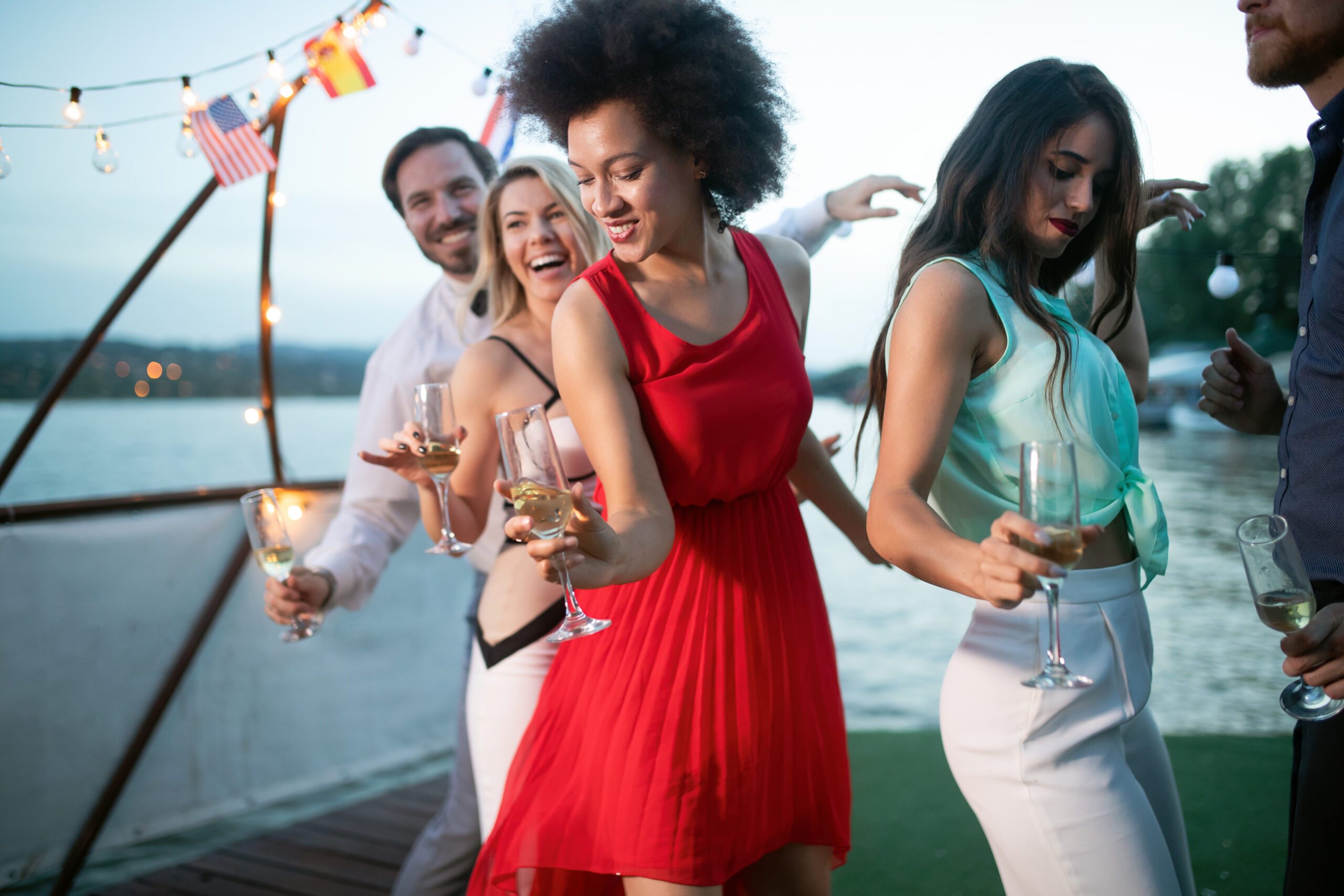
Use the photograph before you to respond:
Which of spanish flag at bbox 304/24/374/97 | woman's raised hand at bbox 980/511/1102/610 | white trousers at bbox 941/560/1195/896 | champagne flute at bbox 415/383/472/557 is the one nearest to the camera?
woman's raised hand at bbox 980/511/1102/610

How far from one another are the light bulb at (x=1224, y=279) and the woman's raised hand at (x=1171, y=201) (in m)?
1.32

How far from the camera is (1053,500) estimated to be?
1.14 meters

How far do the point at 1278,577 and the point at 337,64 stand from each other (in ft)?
13.4

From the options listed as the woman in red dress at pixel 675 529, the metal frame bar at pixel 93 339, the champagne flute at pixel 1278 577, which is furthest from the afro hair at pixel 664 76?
the metal frame bar at pixel 93 339

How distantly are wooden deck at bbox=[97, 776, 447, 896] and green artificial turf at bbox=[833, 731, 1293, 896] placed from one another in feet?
6.04

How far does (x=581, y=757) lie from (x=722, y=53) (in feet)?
4.61

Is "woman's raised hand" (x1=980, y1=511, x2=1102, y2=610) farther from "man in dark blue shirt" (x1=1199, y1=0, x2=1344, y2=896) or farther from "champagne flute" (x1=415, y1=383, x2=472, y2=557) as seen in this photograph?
"champagne flute" (x1=415, y1=383, x2=472, y2=557)


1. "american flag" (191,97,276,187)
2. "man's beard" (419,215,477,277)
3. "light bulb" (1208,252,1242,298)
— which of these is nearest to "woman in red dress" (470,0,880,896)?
"man's beard" (419,215,477,277)

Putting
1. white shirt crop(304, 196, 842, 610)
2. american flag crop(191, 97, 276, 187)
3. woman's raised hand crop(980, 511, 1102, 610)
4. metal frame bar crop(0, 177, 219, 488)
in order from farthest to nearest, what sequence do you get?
metal frame bar crop(0, 177, 219, 488) < american flag crop(191, 97, 276, 187) < white shirt crop(304, 196, 842, 610) < woman's raised hand crop(980, 511, 1102, 610)

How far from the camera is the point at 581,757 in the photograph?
170 cm

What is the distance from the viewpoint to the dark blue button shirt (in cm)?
176

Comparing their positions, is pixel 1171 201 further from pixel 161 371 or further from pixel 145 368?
pixel 161 371

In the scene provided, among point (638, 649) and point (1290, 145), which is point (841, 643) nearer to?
point (638, 649)

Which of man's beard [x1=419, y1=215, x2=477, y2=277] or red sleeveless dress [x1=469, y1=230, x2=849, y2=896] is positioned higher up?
man's beard [x1=419, y1=215, x2=477, y2=277]
